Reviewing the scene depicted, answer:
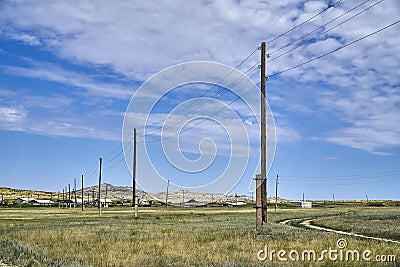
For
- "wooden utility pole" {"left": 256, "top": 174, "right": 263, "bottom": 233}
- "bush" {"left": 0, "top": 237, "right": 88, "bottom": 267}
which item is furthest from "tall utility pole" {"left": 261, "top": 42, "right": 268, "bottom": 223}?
"bush" {"left": 0, "top": 237, "right": 88, "bottom": 267}

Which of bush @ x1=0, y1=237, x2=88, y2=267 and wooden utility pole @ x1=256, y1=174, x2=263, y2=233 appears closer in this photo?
bush @ x1=0, y1=237, x2=88, y2=267

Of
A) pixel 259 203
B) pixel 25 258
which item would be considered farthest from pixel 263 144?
pixel 25 258

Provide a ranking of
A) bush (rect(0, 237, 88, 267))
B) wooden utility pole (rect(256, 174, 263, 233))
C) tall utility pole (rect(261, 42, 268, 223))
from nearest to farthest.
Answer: bush (rect(0, 237, 88, 267))
wooden utility pole (rect(256, 174, 263, 233))
tall utility pole (rect(261, 42, 268, 223))

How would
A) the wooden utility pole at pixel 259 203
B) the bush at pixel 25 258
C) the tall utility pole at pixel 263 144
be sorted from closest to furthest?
1. the bush at pixel 25 258
2. the wooden utility pole at pixel 259 203
3. the tall utility pole at pixel 263 144

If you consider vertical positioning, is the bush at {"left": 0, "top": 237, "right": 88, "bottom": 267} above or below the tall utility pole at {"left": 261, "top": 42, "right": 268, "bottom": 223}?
below

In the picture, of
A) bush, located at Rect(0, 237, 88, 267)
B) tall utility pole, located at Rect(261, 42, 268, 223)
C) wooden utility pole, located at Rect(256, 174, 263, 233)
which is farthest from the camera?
tall utility pole, located at Rect(261, 42, 268, 223)

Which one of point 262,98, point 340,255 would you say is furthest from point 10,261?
point 262,98

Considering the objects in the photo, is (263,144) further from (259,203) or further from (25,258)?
(25,258)

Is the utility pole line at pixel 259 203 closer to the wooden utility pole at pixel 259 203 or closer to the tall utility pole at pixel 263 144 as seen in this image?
the wooden utility pole at pixel 259 203

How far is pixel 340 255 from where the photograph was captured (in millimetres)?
19266

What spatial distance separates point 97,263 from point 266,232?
13.9m

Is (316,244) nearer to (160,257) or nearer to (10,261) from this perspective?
(160,257)

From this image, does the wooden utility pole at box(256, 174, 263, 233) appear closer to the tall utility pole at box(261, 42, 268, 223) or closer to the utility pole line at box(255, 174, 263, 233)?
the utility pole line at box(255, 174, 263, 233)

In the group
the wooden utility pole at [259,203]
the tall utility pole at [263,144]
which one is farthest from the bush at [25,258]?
the tall utility pole at [263,144]
